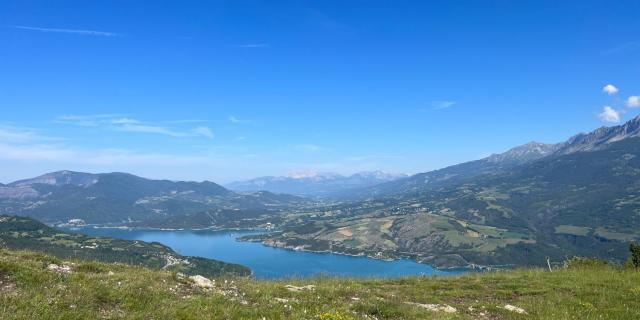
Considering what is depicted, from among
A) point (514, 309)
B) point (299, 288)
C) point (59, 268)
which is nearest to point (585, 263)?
point (514, 309)

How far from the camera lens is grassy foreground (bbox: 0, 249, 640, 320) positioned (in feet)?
44.5

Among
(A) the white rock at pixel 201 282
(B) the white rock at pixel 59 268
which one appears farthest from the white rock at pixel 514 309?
(B) the white rock at pixel 59 268

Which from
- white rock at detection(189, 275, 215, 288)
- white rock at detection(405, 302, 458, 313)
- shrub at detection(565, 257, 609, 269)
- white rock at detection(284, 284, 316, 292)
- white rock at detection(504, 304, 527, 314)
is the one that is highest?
white rock at detection(189, 275, 215, 288)

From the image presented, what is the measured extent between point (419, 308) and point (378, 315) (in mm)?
2177

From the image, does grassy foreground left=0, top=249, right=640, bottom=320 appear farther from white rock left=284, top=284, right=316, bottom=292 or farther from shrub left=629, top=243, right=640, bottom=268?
shrub left=629, top=243, right=640, bottom=268

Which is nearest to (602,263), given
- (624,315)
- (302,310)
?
(624,315)

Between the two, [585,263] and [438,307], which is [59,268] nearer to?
[438,307]

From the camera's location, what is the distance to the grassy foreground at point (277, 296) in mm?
13578

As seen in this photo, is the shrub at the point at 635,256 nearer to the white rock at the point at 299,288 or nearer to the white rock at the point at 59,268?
the white rock at the point at 299,288

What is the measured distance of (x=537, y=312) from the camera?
17234 millimetres

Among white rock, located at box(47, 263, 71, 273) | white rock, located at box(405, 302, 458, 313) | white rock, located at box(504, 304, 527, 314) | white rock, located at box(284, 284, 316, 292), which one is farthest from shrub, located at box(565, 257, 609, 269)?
white rock, located at box(47, 263, 71, 273)

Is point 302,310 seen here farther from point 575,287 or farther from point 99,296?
point 575,287

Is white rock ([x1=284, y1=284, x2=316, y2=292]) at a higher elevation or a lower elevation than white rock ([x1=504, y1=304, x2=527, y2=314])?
higher

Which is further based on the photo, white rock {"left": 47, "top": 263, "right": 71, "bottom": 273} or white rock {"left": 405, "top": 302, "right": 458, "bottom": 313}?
white rock {"left": 405, "top": 302, "right": 458, "bottom": 313}
